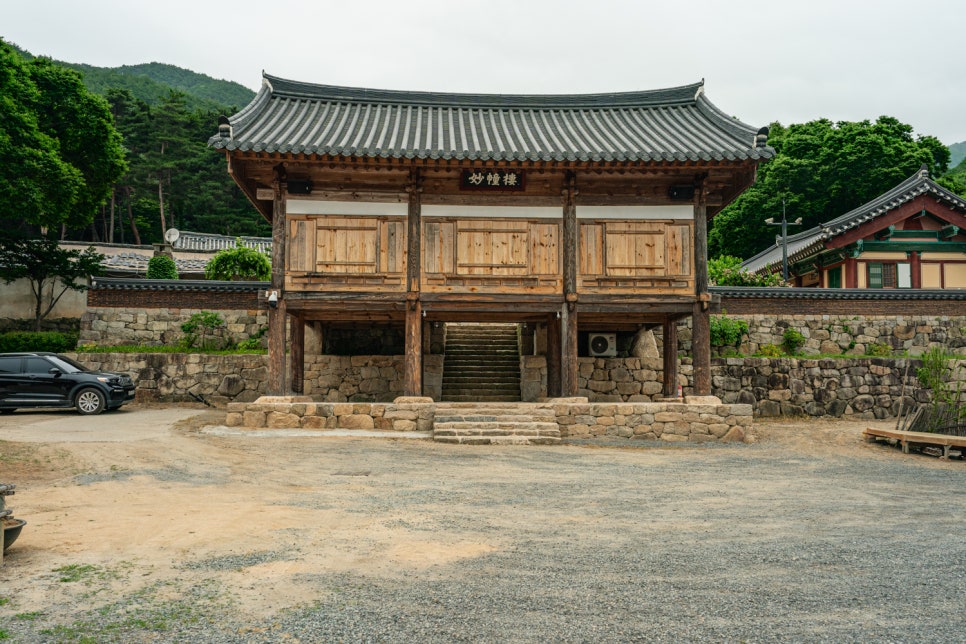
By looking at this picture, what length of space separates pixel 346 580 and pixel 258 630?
959mm

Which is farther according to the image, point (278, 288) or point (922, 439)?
point (278, 288)

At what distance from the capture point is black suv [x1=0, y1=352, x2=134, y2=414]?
15227mm

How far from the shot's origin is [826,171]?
3728 centimetres

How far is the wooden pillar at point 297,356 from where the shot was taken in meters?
16.5

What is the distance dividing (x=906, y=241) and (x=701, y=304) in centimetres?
1676

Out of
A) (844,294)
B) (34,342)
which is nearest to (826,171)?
(844,294)

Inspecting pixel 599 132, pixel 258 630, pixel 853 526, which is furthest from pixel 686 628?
pixel 599 132

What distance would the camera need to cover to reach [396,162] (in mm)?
13641

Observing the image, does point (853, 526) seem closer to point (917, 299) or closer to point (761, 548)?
point (761, 548)

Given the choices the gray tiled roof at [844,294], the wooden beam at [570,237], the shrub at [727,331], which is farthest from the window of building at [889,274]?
the wooden beam at [570,237]

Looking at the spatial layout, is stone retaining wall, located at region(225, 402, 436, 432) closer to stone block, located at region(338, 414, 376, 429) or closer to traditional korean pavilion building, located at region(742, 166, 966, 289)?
stone block, located at region(338, 414, 376, 429)

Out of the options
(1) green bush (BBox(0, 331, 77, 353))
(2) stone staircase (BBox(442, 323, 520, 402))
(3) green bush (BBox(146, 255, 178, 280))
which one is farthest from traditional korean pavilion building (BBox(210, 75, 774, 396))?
(1) green bush (BBox(0, 331, 77, 353))

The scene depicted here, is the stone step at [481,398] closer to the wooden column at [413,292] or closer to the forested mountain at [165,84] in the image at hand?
the wooden column at [413,292]

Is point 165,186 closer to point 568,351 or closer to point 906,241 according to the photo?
point 568,351
